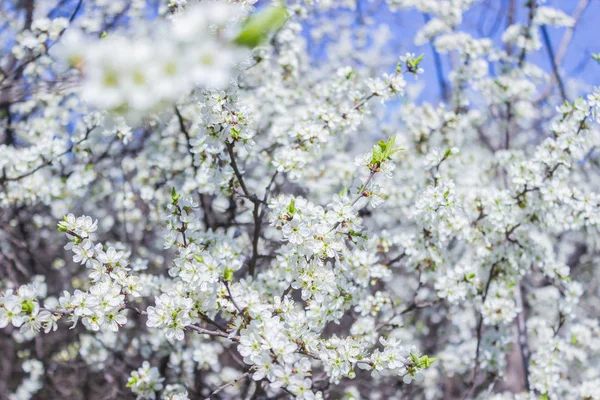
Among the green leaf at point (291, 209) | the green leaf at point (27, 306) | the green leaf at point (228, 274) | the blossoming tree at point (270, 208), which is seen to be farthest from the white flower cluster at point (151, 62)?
the green leaf at point (27, 306)

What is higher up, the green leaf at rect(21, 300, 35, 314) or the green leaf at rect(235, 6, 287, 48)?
the green leaf at rect(235, 6, 287, 48)

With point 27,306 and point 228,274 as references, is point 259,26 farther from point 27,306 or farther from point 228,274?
point 27,306

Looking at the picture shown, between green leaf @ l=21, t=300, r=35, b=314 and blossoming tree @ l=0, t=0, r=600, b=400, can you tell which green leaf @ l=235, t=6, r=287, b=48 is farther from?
green leaf @ l=21, t=300, r=35, b=314

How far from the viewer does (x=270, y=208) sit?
2.74m

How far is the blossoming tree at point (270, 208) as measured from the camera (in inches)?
78.2

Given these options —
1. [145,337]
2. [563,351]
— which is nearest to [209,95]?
[145,337]

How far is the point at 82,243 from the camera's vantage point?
2264 mm

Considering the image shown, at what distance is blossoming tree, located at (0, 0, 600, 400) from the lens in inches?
78.2

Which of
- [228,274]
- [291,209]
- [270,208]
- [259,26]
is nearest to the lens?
[259,26]

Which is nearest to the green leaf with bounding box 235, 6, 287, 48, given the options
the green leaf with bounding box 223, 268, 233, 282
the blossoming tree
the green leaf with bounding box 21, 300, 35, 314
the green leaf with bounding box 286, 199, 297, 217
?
the blossoming tree

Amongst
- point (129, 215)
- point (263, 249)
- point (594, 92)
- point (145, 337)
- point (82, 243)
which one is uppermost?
point (594, 92)

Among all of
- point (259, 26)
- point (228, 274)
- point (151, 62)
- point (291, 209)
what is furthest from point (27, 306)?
point (259, 26)

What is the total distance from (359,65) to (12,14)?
4.68 metres

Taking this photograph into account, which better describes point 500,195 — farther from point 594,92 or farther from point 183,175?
point 183,175
